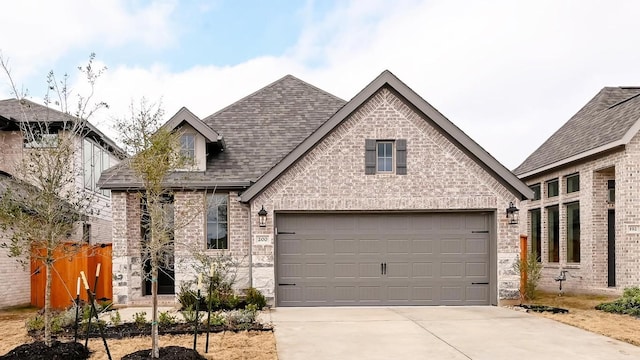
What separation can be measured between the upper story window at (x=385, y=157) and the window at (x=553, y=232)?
26.2ft

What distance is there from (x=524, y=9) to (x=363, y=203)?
21.5 feet

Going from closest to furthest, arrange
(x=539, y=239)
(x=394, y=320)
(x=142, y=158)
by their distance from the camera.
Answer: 1. (x=142, y=158)
2. (x=394, y=320)
3. (x=539, y=239)

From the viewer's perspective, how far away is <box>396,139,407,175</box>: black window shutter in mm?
14555

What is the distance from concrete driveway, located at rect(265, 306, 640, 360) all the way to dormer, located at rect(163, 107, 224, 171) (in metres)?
4.78

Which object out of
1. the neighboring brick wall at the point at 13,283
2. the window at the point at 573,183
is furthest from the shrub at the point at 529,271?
the neighboring brick wall at the point at 13,283

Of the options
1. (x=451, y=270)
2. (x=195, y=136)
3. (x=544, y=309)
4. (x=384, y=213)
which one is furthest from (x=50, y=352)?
(x=544, y=309)

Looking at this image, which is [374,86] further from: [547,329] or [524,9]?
[547,329]

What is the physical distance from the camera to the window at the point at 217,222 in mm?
15492

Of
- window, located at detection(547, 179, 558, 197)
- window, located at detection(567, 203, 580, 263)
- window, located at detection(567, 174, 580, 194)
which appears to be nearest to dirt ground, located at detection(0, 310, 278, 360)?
window, located at detection(567, 203, 580, 263)

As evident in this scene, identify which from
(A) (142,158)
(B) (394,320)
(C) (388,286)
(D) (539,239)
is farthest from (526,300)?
(A) (142,158)

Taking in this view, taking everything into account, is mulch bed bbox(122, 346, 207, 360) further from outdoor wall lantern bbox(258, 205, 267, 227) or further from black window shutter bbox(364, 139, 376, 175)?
black window shutter bbox(364, 139, 376, 175)

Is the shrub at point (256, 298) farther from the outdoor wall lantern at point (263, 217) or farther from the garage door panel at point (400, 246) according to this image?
the garage door panel at point (400, 246)

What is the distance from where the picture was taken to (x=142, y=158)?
26.8 ft

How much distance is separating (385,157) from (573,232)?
313 inches
